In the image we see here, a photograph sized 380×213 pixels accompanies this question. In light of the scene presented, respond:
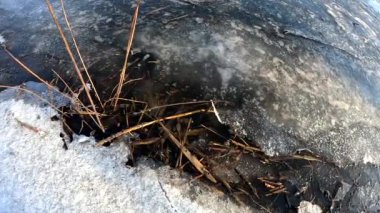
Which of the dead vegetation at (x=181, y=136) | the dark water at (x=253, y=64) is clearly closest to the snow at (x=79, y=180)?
the dead vegetation at (x=181, y=136)

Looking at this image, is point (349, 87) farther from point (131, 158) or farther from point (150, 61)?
point (131, 158)

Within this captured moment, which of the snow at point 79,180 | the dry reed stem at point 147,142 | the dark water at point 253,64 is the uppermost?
the dark water at point 253,64

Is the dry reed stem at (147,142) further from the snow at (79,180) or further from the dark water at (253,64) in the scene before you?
the dark water at (253,64)

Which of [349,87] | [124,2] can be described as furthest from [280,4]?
[124,2]

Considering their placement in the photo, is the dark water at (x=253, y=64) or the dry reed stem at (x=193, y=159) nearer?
the dry reed stem at (x=193, y=159)

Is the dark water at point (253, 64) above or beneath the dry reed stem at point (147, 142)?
above

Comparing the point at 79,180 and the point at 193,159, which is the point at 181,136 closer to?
the point at 193,159
